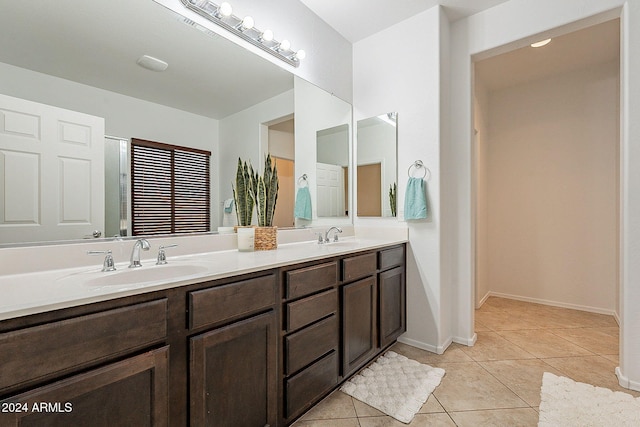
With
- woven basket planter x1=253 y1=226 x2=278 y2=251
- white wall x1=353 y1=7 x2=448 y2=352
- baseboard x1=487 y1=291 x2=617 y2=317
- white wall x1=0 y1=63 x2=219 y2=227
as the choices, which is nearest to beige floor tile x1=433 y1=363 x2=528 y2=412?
white wall x1=353 y1=7 x2=448 y2=352

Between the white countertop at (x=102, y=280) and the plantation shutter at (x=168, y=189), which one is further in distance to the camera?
the plantation shutter at (x=168, y=189)

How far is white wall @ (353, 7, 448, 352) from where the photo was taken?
2291 millimetres

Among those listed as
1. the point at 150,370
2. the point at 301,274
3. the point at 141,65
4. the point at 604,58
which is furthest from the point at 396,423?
the point at 604,58

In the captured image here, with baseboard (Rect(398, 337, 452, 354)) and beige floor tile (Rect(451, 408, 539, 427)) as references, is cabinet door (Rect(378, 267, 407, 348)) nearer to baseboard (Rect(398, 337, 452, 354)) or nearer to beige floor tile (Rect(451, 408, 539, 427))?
baseboard (Rect(398, 337, 452, 354))

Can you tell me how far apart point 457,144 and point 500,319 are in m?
1.84

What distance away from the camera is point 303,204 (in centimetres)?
239

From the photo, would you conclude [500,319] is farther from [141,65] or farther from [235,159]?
[141,65]

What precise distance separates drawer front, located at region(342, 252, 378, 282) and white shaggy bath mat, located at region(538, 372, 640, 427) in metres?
1.12

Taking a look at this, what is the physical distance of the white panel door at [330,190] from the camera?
258 centimetres

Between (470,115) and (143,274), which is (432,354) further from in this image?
(143,274)

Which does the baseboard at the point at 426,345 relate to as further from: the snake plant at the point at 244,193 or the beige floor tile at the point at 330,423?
the snake plant at the point at 244,193

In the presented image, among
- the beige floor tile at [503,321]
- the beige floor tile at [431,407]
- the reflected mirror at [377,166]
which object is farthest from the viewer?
the beige floor tile at [503,321]

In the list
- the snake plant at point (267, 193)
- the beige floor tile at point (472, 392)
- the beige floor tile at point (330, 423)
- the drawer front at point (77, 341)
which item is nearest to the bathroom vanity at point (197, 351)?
the drawer front at point (77, 341)

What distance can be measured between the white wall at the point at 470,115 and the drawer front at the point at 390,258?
0.42 m
